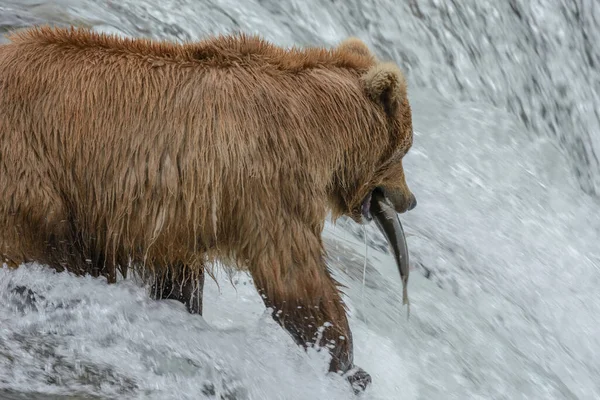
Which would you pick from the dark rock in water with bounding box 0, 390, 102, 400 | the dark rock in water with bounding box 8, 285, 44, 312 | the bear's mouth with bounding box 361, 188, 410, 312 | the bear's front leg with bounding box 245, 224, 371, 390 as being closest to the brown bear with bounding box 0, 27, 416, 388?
the bear's front leg with bounding box 245, 224, 371, 390

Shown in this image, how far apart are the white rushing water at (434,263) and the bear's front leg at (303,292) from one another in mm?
146

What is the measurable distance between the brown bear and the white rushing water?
0.23 meters

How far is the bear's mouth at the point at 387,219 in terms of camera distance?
14.6 feet

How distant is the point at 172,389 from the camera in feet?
12.5

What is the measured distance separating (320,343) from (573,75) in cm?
603

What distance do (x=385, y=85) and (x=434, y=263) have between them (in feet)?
8.65

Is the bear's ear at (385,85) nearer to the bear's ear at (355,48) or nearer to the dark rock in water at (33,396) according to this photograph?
the bear's ear at (355,48)

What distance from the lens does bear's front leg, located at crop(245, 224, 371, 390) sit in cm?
391

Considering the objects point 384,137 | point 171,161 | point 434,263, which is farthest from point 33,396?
point 434,263

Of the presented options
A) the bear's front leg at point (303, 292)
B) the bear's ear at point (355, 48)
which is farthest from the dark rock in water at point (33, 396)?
the bear's ear at point (355, 48)

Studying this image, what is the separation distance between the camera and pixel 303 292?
13.1 ft

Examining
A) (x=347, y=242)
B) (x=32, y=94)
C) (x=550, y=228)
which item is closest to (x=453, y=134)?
(x=550, y=228)

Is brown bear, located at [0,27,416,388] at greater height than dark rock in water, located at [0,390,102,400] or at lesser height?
greater

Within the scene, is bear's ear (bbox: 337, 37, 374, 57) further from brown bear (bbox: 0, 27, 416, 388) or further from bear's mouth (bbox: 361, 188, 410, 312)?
bear's mouth (bbox: 361, 188, 410, 312)
